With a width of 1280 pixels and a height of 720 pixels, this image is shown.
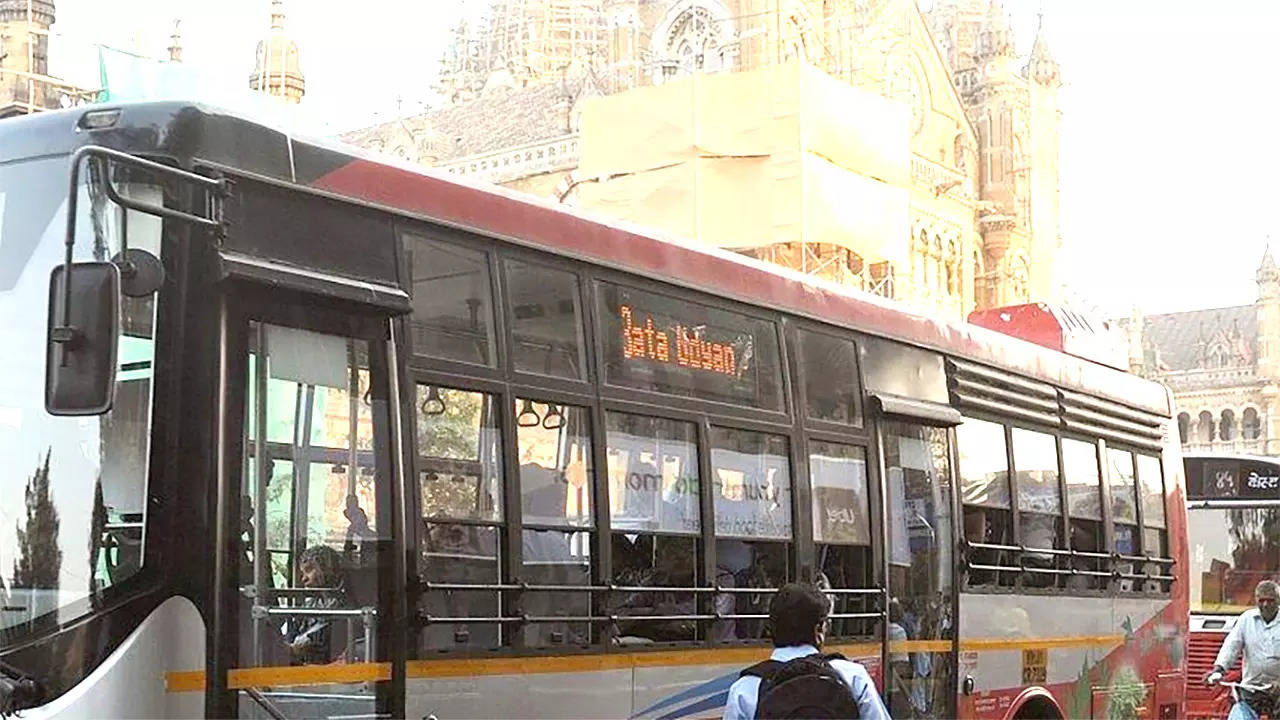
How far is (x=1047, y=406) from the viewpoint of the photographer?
859 cm

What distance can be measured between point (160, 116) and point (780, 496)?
290 cm

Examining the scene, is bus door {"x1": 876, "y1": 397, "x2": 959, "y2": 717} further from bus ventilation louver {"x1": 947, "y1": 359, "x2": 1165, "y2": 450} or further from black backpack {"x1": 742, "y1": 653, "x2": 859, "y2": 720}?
black backpack {"x1": 742, "y1": 653, "x2": 859, "y2": 720}

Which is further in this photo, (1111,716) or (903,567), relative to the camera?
(1111,716)

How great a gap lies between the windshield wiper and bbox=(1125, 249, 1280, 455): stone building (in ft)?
223

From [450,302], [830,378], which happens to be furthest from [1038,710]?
[450,302]

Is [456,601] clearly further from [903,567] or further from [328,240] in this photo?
[903,567]

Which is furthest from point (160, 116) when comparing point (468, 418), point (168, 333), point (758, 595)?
point (758, 595)

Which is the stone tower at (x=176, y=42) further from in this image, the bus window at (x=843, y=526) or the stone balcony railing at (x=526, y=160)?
the bus window at (x=843, y=526)

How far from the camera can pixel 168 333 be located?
431 cm

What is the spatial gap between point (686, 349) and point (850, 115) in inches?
1016

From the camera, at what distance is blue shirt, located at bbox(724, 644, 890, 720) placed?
4164 millimetres

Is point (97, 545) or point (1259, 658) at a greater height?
point (97, 545)

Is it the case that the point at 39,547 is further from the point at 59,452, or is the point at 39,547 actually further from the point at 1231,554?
the point at 1231,554

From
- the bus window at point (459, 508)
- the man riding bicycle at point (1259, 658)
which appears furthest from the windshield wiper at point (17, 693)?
the man riding bicycle at point (1259, 658)
